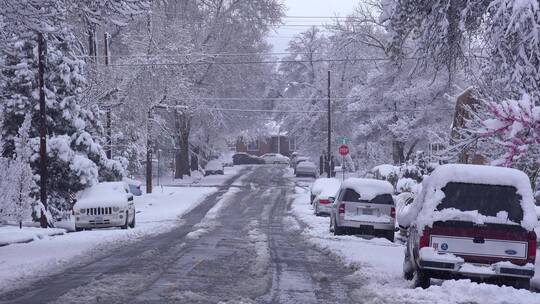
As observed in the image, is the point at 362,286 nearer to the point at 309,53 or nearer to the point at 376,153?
the point at 376,153

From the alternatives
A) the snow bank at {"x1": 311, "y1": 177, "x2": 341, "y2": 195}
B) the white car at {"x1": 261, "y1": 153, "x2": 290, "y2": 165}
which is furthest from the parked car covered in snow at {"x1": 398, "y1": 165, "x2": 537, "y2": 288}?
the white car at {"x1": 261, "y1": 153, "x2": 290, "y2": 165}

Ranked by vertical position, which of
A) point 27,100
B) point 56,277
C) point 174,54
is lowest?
point 56,277

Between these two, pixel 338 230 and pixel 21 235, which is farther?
pixel 338 230

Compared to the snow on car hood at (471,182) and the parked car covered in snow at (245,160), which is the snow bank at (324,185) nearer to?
the snow on car hood at (471,182)

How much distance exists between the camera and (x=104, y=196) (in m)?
24.2

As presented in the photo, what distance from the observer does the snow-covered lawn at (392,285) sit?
9406 mm

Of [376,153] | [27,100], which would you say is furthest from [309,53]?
[27,100]

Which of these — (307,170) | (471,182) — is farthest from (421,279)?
(307,170)

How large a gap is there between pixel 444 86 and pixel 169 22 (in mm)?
18221

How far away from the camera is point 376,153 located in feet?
173

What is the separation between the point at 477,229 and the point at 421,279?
1112 millimetres

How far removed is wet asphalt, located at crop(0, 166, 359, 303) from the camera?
31.7 ft

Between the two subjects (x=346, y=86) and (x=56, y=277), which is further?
(x=346, y=86)

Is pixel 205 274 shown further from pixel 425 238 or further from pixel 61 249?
pixel 61 249
